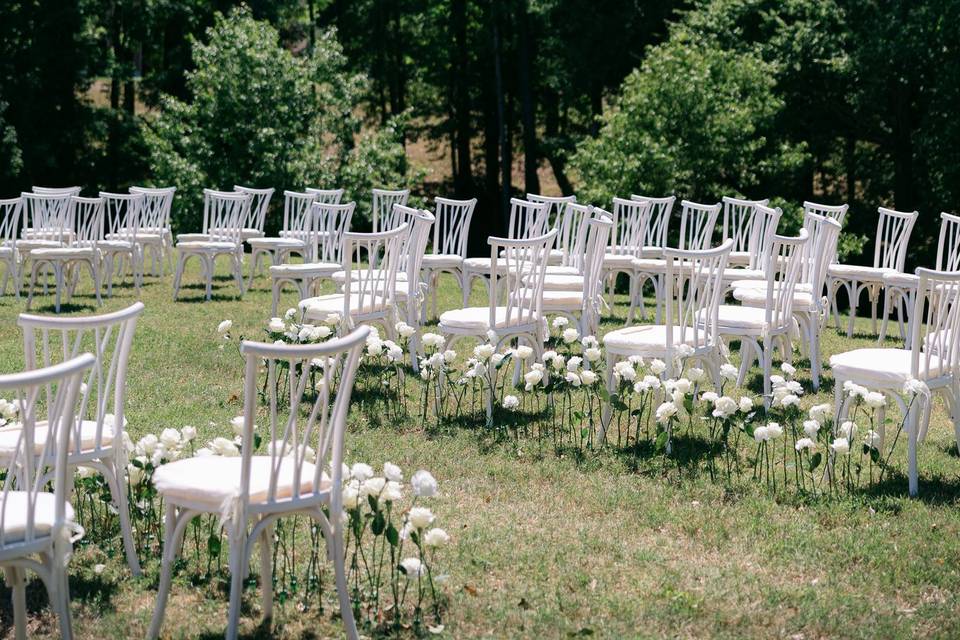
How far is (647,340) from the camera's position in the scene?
21.8 feet

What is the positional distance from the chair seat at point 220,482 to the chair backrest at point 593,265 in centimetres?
432

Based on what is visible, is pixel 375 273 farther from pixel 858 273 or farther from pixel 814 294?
pixel 858 273

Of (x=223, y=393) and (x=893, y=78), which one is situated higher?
(x=893, y=78)

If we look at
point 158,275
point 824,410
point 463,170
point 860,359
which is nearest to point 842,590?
point 824,410

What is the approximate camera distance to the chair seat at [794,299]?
8.38m

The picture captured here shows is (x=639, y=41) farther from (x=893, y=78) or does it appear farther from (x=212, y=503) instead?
(x=212, y=503)

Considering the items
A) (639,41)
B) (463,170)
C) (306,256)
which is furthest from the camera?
(463,170)

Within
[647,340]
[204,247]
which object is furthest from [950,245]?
[204,247]

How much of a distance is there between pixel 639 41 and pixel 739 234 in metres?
14.5

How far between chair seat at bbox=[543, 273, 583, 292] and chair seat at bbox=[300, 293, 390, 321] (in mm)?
1889

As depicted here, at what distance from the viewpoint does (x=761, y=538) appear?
17.1 ft

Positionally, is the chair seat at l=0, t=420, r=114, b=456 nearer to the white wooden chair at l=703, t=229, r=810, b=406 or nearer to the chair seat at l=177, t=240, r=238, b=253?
the white wooden chair at l=703, t=229, r=810, b=406

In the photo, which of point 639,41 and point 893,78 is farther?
point 639,41

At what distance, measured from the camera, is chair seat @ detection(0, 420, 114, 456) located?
4.41 m
